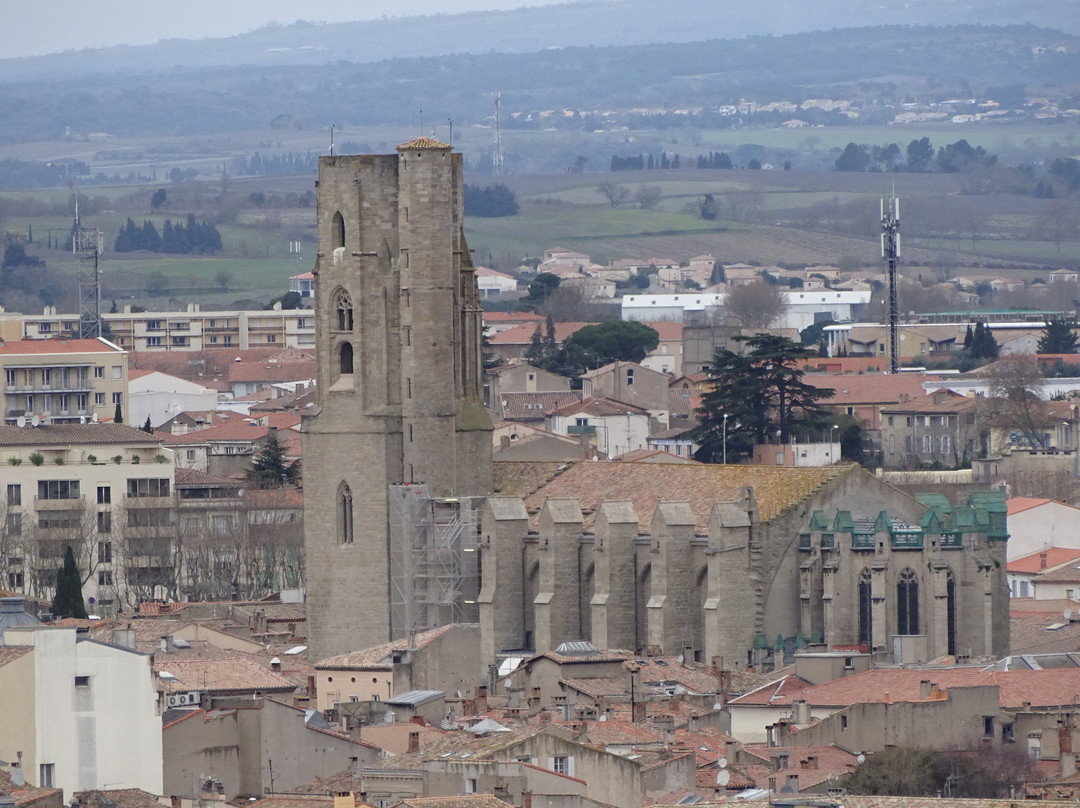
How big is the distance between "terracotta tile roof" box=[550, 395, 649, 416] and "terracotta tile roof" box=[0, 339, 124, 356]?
21.5 metres

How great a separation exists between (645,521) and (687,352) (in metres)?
84.0

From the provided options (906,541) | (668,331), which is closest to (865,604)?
(906,541)

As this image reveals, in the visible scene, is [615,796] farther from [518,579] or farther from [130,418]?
[130,418]

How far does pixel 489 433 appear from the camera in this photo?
74.6 metres

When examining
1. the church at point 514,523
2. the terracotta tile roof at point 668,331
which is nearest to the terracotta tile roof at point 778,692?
the church at point 514,523

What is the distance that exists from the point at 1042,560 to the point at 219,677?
38.8 meters

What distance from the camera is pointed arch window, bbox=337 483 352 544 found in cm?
7456

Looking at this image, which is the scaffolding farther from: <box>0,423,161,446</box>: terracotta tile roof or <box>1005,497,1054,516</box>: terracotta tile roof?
<box>0,423,161,446</box>: terracotta tile roof

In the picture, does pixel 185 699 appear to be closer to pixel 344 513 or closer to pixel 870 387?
pixel 344 513

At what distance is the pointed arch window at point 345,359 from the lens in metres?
75.2

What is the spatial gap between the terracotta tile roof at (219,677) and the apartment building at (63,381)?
7809cm

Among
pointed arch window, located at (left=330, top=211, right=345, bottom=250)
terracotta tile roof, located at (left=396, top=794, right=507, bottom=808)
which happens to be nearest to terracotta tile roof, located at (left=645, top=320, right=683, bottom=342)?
pointed arch window, located at (left=330, top=211, right=345, bottom=250)

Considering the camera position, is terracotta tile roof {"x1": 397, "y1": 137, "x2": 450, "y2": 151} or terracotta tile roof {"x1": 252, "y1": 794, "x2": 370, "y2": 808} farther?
terracotta tile roof {"x1": 397, "y1": 137, "x2": 450, "y2": 151}

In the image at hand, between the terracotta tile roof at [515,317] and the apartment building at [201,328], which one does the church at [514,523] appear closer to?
the terracotta tile roof at [515,317]
